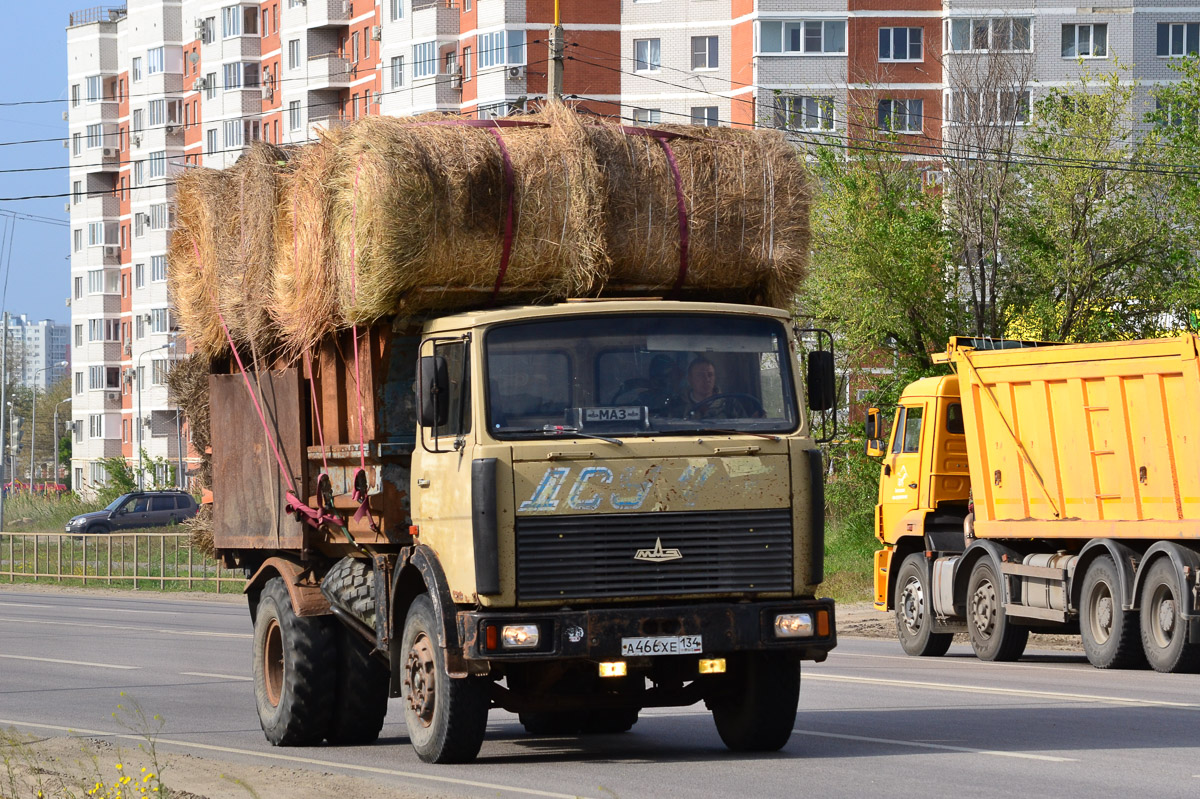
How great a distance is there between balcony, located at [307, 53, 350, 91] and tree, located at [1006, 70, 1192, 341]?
53.0m

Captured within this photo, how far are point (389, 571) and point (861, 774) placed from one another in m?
3.16

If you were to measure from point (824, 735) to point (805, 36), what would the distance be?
203ft

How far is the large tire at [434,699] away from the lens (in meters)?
10.6

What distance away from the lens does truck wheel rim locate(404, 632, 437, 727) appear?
10805 millimetres

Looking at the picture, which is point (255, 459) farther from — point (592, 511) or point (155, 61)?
point (155, 61)

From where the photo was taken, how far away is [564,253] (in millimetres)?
11258

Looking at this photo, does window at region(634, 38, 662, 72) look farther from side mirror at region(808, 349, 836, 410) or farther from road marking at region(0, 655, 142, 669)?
side mirror at region(808, 349, 836, 410)

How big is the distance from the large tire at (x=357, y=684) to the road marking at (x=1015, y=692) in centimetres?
554

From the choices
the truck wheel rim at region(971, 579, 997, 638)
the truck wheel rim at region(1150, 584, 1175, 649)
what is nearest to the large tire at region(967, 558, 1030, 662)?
the truck wheel rim at region(971, 579, 997, 638)

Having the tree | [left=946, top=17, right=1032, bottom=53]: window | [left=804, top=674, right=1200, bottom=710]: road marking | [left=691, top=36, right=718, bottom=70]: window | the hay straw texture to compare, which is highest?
[left=691, top=36, right=718, bottom=70]: window

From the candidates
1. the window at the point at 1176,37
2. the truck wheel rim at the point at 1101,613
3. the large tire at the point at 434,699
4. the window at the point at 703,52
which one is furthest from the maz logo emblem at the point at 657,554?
the window at the point at 703,52

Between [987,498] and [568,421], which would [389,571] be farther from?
[987,498]

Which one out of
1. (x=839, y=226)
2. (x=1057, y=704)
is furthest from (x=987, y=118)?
(x=1057, y=704)

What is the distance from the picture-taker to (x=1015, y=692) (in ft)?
51.0
